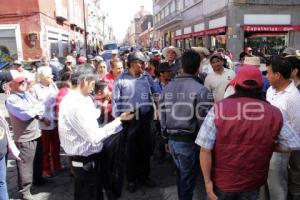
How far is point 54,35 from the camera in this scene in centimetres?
2350

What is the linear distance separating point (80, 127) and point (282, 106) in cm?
195

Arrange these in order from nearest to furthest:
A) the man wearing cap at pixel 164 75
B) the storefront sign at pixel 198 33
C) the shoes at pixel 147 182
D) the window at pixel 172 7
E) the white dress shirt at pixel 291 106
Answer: the white dress shirt at pixel 291 106 → the shoes at pixel 147 182 → the man wearing cap at pixel 164 75 → the storefront sign at pixel 198 33 → the window at pixel 172 7

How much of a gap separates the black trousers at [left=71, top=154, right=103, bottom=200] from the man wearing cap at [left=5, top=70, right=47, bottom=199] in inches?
55.8

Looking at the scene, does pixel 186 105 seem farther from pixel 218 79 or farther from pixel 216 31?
pixel 216 31

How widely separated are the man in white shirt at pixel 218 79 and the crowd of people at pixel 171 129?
0.05 ft

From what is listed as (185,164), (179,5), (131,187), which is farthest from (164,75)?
(179,5)

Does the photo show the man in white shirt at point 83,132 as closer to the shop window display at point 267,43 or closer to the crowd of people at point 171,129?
the crowd of people at point 171,129

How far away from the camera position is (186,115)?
3.66m

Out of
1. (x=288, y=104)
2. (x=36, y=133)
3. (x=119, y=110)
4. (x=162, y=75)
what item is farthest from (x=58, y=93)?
(x=288, y=104)

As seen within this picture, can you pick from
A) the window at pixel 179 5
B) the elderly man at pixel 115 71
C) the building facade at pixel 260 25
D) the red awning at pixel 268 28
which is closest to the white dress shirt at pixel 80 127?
the elderly man at pixel 115 71

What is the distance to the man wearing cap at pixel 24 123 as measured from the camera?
14.6ft

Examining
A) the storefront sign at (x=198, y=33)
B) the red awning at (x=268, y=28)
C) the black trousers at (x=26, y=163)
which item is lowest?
the black trousers at (x=26, y=163)

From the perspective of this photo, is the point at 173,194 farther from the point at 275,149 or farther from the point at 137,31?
the point at 137,31

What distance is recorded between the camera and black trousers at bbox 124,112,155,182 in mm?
4766
